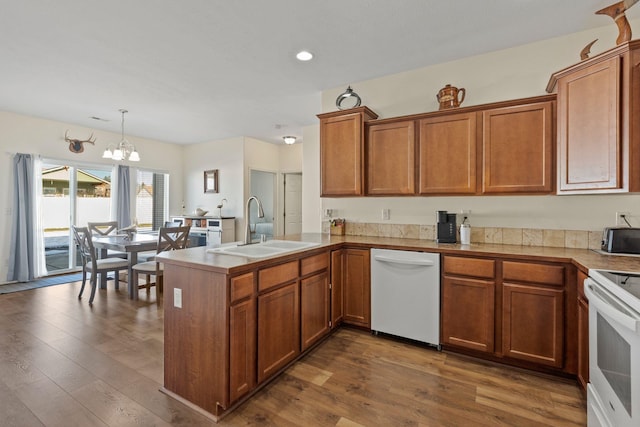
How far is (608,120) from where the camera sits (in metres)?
1.96

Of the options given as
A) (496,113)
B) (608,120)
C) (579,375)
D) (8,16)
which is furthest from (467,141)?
(8,16)

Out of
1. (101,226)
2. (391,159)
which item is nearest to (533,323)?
(391,159)

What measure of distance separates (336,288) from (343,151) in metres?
1.41

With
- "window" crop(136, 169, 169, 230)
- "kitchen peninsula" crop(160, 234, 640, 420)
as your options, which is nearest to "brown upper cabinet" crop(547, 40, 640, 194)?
"kitchen peninsula" crop(160, 234, 640, 420)

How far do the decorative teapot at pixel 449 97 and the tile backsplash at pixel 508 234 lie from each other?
1174mm

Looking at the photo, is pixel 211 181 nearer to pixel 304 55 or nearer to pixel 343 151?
pixel 343 151

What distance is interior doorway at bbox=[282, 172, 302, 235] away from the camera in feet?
23.3

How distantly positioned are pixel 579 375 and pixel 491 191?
1410 millimetres

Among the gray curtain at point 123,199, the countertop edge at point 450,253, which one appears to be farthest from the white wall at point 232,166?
the countertop edge at point 450,253

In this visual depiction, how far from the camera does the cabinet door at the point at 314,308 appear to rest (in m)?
2.42

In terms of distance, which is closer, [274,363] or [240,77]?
[274,363]

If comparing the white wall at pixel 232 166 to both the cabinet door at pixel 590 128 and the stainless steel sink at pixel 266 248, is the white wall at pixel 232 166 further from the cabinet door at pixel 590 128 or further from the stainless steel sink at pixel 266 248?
the cabinet door at pixel 590 128

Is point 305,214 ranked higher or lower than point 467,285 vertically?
higher

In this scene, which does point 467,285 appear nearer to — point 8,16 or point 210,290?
point 210,290
